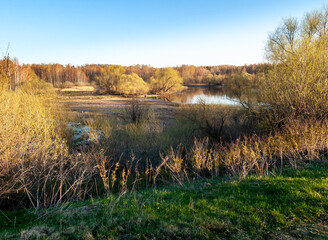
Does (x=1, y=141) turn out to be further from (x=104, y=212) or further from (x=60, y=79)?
(x=60, y=79)

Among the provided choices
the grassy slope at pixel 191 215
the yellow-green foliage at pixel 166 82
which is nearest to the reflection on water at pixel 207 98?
the yellow-green foliage at pixel 166 82

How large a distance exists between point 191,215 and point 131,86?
43205 mm

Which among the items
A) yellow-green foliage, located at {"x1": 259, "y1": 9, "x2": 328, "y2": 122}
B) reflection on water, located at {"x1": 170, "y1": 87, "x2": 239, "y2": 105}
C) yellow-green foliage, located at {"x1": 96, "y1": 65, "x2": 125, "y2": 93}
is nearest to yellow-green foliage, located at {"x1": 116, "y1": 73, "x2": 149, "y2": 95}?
yellow-green foliage, located at {"x1": 96, "y1": 65, "x2": 125, "y2": 93}

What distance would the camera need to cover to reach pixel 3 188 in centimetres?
433

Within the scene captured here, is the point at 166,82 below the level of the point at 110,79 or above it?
below

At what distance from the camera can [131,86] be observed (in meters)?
45.1

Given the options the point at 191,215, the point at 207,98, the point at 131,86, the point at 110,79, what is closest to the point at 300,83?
the point at 191,215

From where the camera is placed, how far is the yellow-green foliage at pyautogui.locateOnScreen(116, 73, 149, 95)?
44750mm

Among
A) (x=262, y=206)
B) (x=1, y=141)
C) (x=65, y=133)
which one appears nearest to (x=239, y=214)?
(x=262, y=206)

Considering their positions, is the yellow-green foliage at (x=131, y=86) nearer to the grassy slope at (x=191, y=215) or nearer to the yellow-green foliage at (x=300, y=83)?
the yellow-green foliage at (x=300, y=83)

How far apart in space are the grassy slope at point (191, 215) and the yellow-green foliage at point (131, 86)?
41569 millimetres

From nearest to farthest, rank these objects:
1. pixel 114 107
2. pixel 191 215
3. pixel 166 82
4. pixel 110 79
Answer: pixel 191 215 < pixel 114 107 < pixel 110 79 < pixel 166 82

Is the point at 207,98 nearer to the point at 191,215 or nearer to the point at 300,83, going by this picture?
the point at 300,83

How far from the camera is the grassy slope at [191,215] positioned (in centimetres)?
308
